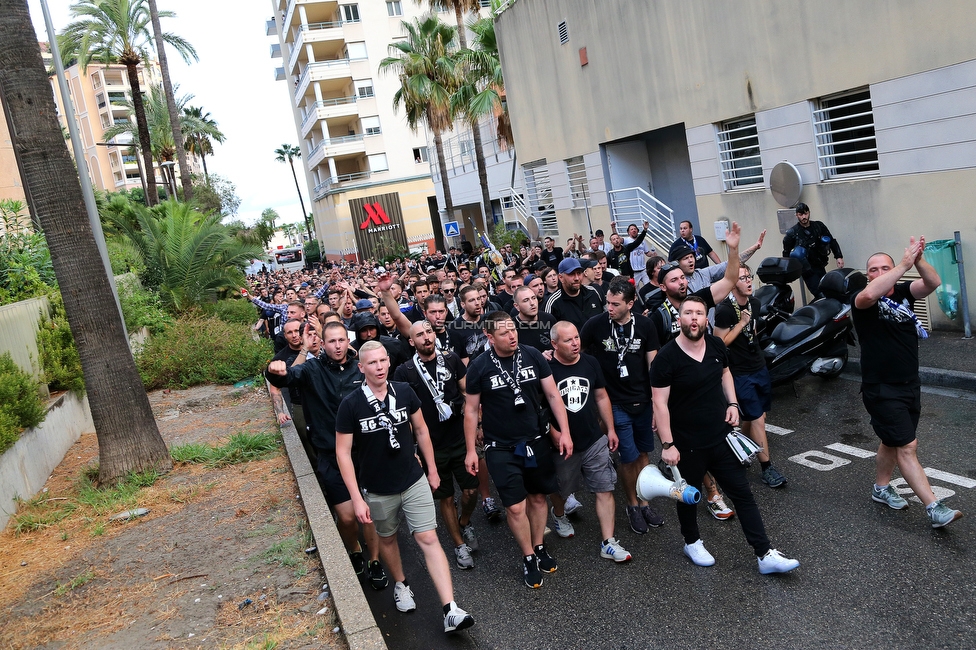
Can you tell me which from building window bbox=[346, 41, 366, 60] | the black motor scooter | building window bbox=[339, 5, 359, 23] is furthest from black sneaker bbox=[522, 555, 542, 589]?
building window bbox=[339, 5, 359, 23]

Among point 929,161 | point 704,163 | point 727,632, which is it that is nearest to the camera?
point 727,632

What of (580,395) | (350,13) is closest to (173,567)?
(580,395)

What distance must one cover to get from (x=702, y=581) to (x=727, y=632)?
0.67 meters

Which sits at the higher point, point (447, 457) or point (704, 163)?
point (704, 163)

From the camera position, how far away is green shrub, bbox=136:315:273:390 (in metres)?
14.9

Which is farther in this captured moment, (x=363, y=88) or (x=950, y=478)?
(x=363, y=88)

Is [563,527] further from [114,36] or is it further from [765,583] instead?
[114,36]

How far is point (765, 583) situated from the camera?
5.09m

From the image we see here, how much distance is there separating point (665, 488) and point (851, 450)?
265 cm

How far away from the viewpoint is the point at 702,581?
17.3 ft

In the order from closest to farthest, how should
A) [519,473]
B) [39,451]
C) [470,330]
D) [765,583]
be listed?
[765,583] < [519,473] < [470,330] < [39,451]

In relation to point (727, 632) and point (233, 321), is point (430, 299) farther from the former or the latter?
point (233, 321)

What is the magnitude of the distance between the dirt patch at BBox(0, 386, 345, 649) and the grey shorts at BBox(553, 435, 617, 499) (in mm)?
1848

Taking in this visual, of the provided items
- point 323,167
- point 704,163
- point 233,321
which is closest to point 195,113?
point 323,167
